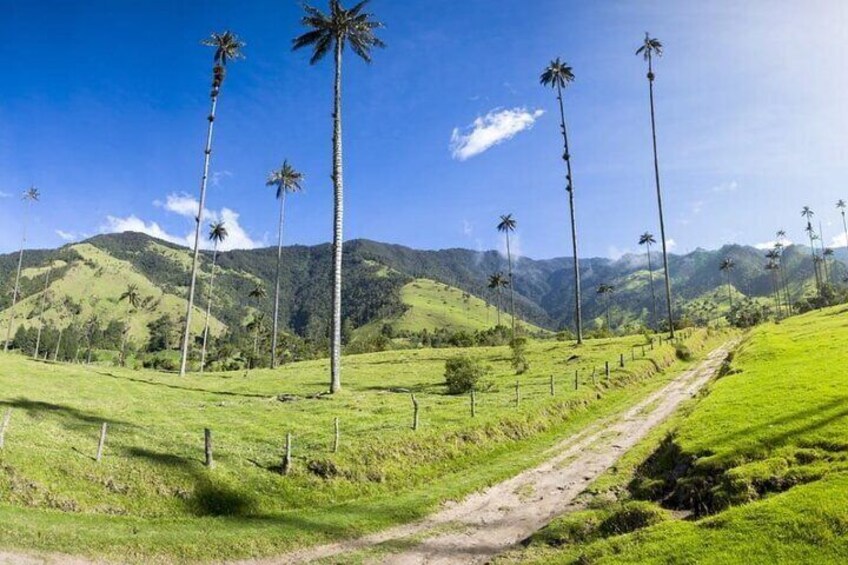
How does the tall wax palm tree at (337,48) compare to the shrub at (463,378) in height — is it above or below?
above

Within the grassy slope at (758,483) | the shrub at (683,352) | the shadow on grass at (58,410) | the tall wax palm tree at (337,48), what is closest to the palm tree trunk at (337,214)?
the tall wax palm tree at (337,48)

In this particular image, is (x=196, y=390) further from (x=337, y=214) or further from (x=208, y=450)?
(x=208, y=450)

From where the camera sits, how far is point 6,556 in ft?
54.6

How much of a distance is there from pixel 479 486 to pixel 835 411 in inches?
607

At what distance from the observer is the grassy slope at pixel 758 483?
40.5ft

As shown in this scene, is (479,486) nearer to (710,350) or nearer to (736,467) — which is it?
(736,467)

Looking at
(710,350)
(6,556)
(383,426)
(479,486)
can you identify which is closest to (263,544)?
(6,556)

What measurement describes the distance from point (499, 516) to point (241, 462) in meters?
12.5

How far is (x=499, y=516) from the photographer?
21.9m

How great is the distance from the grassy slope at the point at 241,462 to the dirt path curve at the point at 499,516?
1.01 metres

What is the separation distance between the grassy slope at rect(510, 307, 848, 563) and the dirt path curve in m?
1.42

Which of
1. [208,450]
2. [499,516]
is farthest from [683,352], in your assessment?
[208,450]

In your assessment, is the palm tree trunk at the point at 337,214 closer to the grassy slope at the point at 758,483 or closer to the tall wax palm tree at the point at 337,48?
the tall wax palm tree at the point at 337,48

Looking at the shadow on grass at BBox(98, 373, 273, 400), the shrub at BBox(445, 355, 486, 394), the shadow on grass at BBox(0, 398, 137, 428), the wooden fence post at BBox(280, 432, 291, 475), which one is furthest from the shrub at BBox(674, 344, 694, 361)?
the shadow on grass at BBox(0, 398, 137, 428)
